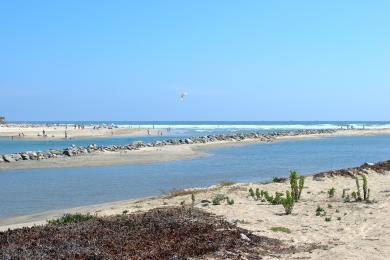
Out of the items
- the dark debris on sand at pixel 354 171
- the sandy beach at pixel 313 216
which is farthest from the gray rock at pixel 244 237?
the dark debris on sand at pixel 354 171

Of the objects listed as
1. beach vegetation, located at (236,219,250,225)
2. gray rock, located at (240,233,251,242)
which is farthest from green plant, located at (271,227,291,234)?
gray rock, located at (240,233,251,242)

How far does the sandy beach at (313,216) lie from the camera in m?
9.51

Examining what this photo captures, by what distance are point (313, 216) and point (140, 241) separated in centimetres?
508

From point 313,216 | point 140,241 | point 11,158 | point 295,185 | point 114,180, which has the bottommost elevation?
point 114,180

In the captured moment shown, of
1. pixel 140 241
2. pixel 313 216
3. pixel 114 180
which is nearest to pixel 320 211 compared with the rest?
pixel 313 216

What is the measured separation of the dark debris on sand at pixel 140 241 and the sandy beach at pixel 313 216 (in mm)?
699

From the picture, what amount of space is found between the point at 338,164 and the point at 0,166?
20.0 meters

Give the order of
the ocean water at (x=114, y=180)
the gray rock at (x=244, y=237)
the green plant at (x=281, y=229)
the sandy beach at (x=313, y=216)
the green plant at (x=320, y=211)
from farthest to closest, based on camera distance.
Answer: the ocean water at (x=114, y=180) → the green plant at (x=320, y=211) → the green plant at (x=281, y=229) → the gray rock at (x=244, y=237) → the sandy beach at (x=313, y=216)

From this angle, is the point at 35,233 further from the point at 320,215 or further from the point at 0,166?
the point at 0,166

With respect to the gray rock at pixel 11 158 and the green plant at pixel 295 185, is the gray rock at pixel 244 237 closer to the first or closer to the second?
the green plant at pixel 295 185

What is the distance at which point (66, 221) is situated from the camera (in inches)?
464

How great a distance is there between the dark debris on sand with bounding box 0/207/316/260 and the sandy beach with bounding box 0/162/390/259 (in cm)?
70

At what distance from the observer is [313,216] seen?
1280cm

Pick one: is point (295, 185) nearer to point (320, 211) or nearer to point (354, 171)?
point (320, 211)
